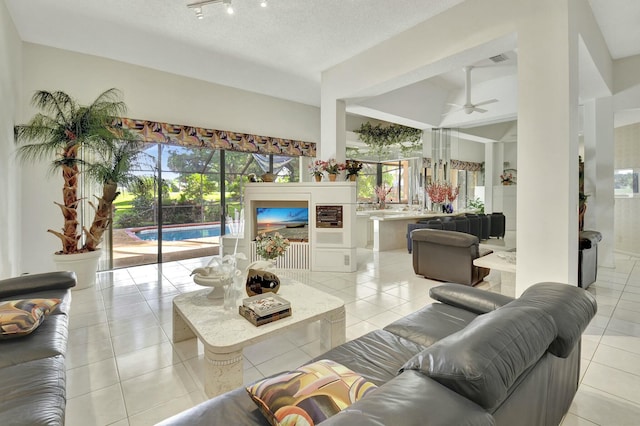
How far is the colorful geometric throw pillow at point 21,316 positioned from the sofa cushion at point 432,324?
6.87 feet

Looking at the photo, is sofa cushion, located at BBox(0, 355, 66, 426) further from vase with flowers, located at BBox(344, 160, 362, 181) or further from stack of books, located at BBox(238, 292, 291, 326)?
vase with flowers, located at BBox(344, 160, 362, 181)

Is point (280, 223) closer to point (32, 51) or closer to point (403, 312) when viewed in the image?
point (403, 312)

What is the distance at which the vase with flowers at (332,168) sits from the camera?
4.91 m

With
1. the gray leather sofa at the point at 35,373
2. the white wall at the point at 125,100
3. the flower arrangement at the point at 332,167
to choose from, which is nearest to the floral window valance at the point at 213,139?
the white wall at the point at 125,100

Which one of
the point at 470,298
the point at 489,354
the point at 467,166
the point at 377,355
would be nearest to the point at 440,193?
the point at 467,166

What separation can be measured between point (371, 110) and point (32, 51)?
204 inches

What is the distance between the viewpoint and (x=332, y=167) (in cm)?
491

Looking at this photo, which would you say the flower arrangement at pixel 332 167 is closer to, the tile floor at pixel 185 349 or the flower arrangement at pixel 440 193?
the tile floor at pixel 185 349

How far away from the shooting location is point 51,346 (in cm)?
163

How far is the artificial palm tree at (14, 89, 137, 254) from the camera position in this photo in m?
3.66

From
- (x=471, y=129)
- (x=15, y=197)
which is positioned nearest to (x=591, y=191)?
(x=471, y=129)

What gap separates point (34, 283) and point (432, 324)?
9.60 feet

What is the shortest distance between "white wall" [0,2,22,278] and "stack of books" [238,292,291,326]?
296 centimetres

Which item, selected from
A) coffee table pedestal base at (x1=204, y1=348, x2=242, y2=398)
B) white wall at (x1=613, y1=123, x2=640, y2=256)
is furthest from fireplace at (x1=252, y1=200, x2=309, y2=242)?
white wall at (x1=613, y1=123, x2=640, y2=256)
